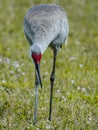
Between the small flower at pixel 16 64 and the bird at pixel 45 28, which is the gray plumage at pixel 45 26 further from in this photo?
the small flower at pixel 16 64

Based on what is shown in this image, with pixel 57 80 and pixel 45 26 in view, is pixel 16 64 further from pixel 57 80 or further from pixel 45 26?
pixel 45 26

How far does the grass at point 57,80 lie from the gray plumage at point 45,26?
3.66 ft

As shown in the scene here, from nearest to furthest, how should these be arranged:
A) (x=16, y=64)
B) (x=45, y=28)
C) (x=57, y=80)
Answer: (x=45, y=28)
(x=57, y=80)
(x=16, y=64)

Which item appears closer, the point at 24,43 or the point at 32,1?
the point at 24,43

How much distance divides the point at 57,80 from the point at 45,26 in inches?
94.8

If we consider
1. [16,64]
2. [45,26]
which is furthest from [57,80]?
[45,26]

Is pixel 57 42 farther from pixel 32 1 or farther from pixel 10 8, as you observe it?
pixel 32 1

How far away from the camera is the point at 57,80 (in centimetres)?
911

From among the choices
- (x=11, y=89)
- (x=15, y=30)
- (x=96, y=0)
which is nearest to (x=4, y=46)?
(x=15, y=30)

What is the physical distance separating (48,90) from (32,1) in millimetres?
7965

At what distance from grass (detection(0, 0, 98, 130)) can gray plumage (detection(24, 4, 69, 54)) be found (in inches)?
43.9

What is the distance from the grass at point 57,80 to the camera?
7.11 meters

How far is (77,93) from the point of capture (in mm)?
8328

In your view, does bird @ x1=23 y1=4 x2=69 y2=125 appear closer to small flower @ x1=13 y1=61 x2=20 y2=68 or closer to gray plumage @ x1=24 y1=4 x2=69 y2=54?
gray plumage @ x1=24 y1=4 x2=69 y2=54
